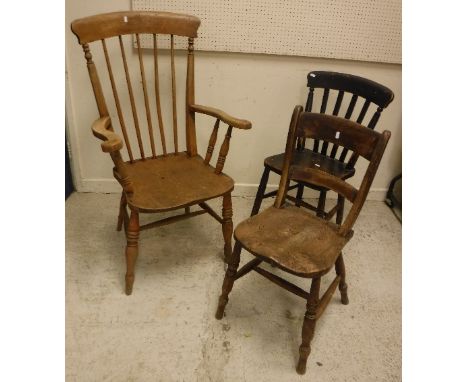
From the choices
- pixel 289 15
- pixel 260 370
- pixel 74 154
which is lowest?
pixel 260 370

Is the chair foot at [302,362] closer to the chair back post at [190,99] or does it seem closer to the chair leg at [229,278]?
the chair leg at [229,278]

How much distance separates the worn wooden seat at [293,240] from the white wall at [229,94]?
3.04ft

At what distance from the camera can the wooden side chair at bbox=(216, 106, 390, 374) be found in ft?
4.34

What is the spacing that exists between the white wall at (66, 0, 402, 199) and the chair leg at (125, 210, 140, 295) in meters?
0.86

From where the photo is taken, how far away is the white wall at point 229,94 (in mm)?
2145

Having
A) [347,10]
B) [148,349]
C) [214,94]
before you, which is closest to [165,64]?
[214,94]

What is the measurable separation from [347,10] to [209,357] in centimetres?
199

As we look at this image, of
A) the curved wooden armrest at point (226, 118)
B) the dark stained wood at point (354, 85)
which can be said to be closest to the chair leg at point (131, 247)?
the curved wooden armrest at point (226, 118)

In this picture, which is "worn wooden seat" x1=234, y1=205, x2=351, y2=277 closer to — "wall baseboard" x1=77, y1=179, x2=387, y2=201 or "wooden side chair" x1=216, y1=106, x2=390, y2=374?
"wooden side chair" x1=216, y1=106, x2=390, y2=374

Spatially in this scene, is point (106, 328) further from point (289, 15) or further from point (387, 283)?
point (289, 15)

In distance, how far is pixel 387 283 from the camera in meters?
1.94

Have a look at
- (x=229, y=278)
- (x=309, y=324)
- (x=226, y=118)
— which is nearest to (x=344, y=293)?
(x=309, y=324)

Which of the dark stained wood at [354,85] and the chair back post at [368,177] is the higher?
the dark stained wood at [354,85]

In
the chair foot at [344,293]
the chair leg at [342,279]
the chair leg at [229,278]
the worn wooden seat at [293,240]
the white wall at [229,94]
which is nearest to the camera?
the worn wooden seat at [293,240]
